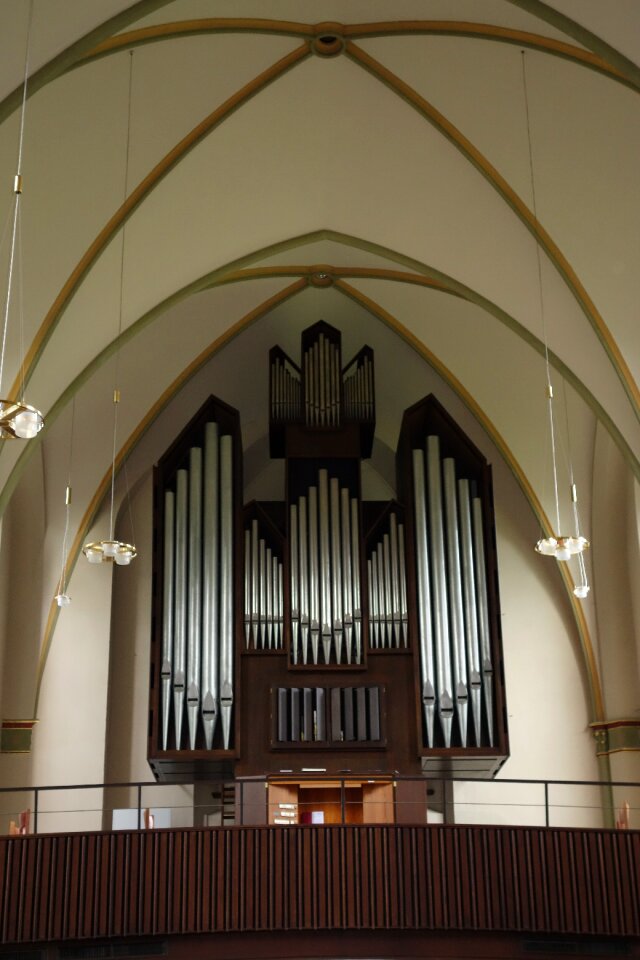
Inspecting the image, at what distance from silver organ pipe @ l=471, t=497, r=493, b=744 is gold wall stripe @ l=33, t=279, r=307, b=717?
158 inches

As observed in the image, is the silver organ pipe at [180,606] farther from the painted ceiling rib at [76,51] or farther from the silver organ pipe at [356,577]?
the painted ceiling rib at [76,51]

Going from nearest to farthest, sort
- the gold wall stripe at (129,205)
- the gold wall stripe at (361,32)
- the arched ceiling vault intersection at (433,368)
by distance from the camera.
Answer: the gold wall stripe at (361,32) < the gold wall stripe at (129,205) < the arched ceiling vault intersection at (433,368)

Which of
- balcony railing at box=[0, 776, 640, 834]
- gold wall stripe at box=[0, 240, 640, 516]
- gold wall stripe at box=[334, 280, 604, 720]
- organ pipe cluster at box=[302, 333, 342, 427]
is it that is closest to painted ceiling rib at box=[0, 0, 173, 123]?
gold wall stripe at box=[0, 240, 640, 516]

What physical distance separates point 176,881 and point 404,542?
5078 mm

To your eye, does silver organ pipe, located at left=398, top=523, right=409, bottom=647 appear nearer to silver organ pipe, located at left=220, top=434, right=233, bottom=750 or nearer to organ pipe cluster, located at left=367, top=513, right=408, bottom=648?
organ pipe cluster, located at left=367, top=513, right=408, bottom=648

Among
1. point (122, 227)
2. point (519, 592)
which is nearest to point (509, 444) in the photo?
point (519, 592)

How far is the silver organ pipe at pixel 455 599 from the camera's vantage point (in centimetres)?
1374

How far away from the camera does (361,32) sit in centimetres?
1098

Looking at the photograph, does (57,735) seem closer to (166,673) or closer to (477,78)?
(166,673)

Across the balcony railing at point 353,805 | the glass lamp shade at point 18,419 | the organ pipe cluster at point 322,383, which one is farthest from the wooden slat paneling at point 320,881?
the glass lamp shade at point 18,419

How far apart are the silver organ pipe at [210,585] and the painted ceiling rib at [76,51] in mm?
6294

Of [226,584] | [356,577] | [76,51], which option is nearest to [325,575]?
[356,577]

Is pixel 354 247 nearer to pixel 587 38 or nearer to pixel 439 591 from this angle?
pixel 439 591

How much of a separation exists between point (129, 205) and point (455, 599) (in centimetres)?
597
